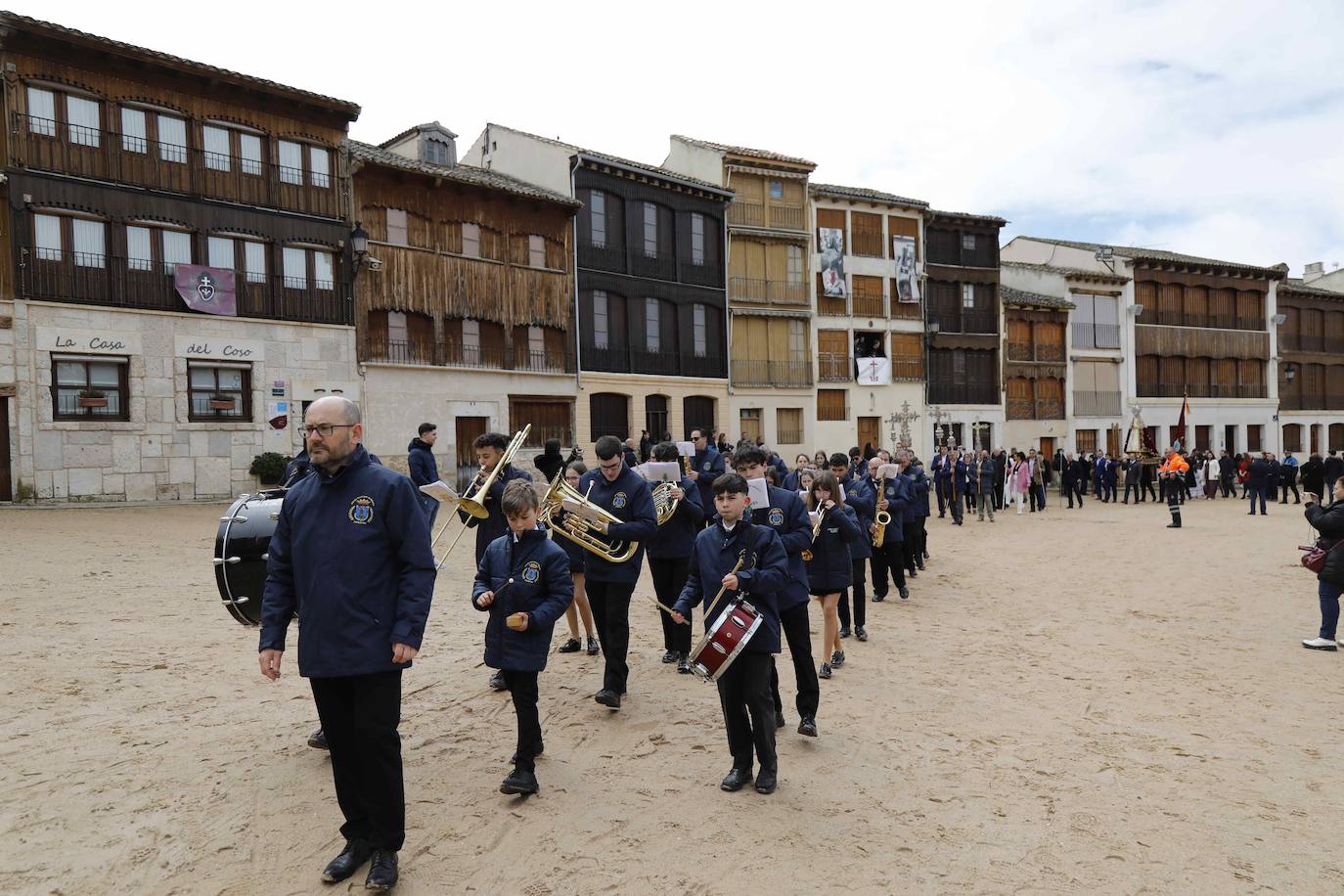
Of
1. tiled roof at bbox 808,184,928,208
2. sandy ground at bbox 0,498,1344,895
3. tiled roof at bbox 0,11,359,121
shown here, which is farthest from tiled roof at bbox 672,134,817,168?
sandy ground at bbox 0,498,1344,895

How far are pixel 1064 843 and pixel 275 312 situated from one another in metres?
24.3

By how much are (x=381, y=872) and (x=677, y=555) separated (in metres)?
4.26

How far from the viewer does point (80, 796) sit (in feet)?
16.9

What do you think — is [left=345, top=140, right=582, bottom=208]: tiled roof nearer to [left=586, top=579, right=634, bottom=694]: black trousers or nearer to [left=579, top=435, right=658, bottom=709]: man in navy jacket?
[left=579, top=435, right=658, bottom=709]: man in navy jacket

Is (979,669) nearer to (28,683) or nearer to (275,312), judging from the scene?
(28,683)

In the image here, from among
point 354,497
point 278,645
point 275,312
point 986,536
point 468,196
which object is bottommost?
point 986,536

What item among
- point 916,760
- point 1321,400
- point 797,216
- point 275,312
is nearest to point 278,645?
point 916,760

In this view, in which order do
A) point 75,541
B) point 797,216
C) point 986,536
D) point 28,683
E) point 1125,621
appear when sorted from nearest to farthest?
1. point 28,683
2. point 1125,621
3. point 75,541
4. point 986,536
5. point 797,216

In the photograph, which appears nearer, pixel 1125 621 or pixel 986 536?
pixel 1125 621

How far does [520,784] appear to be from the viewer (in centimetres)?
528

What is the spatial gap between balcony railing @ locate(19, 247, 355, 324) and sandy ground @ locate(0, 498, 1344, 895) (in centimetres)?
1334

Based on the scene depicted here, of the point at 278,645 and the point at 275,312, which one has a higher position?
the point at 275,312

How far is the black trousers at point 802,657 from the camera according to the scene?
20.4 ft

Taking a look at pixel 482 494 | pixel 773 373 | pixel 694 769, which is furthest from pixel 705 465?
pixel 773 373
